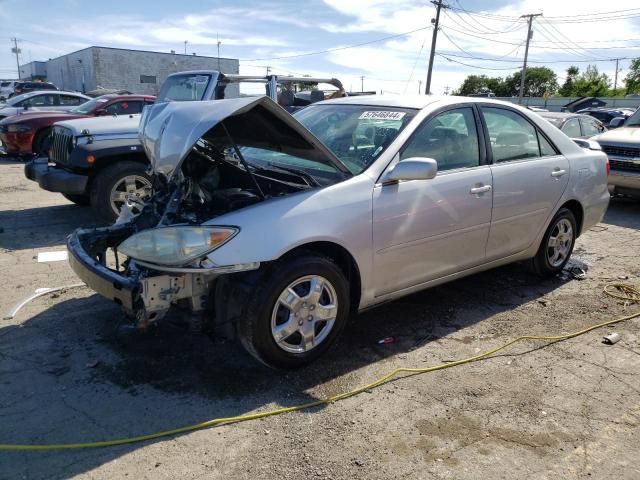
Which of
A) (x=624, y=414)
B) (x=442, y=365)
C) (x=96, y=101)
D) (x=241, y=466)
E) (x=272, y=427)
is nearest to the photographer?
(x=241, y=466)

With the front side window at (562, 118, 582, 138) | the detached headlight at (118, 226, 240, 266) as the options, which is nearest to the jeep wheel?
the detached headlight at (118, 226, 240, 266)

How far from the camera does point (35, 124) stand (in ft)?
36.9

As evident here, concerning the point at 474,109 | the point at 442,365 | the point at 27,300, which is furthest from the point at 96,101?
the point at 442,365

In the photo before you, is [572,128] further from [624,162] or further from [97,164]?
[97,164]

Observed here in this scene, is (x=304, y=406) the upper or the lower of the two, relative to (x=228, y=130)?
lower

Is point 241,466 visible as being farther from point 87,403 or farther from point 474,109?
point 474,109

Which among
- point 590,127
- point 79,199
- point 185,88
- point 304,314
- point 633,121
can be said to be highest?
point 185,88

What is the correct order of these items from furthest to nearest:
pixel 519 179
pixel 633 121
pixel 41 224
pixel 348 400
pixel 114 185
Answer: pixel 633 121, pixel 41 224, pixel 114 185, pixel 519 179, pixel 348 400

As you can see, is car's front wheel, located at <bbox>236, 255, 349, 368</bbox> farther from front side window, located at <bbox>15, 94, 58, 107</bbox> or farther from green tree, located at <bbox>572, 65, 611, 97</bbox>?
green tree, located at <bbox>572, 65, 611, 97</bbox>

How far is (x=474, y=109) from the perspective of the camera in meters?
4.31

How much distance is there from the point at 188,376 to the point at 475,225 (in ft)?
7.89

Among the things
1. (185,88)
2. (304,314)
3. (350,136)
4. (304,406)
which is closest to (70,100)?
(185,88)

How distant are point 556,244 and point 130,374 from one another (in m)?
4.04

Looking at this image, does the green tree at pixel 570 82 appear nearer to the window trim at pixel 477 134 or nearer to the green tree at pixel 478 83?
the green tree at pixel 478 83
